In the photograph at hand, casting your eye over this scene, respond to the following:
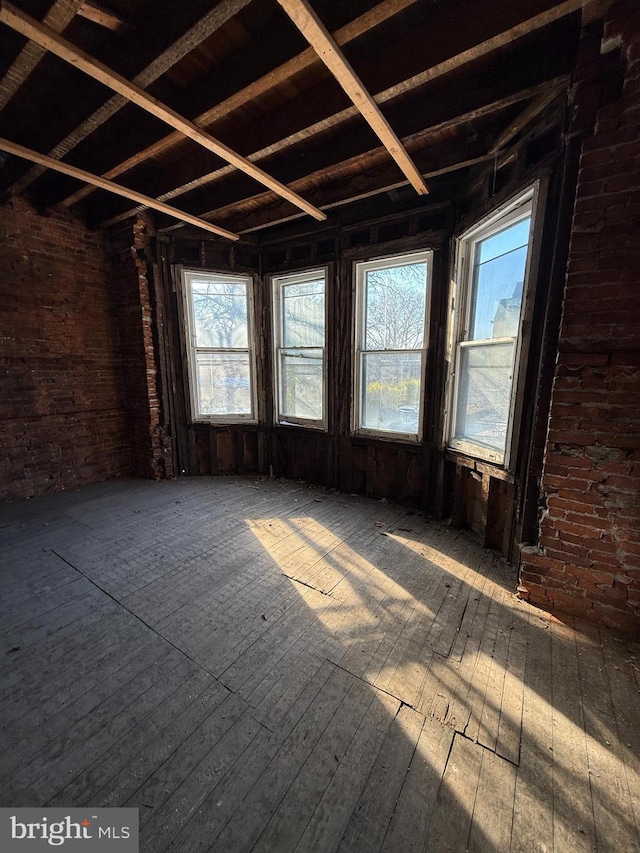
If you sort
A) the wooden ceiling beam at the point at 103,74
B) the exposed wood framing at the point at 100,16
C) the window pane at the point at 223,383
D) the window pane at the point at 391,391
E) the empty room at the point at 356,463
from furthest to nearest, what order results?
1. the window pane at the point at 223,383
2. the window pane at the point at 391,391
3. the exposed wood framing at the point at 100,16
4. the wooden ceiling beam at the point at 103,74
5. the empty room at the point at 356,463

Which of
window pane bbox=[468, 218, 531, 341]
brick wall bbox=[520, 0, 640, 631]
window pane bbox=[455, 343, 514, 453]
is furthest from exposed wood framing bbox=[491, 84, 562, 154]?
window pane bbox=[455, 343, 514, 453]

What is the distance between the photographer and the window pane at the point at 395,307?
3.20m

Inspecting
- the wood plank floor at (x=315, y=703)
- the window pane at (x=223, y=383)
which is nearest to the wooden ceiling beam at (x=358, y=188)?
the window pane at (x=223, y=383)

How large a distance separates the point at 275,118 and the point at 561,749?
363 cm

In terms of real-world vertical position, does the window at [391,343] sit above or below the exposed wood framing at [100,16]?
below

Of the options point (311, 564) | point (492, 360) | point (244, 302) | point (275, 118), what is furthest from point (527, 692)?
point (244, 302)

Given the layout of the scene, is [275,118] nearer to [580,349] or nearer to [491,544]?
[580,349]

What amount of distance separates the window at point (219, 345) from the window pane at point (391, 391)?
161 cm

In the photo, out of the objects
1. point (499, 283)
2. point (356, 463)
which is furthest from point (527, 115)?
point (356, 463)

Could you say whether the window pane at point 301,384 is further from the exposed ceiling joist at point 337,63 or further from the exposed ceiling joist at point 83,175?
the exposed ceiling joist at point 337,63

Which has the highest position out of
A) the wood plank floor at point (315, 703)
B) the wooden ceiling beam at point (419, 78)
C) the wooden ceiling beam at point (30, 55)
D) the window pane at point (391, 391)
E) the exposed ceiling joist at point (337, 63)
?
the wooden ceiling beam at point (30, 55)

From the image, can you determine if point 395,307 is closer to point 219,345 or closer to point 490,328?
point 490,328

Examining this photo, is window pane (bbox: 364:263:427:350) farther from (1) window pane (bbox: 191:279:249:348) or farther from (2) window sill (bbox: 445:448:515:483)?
(1) window pane (bbox: 191:279:249:348)

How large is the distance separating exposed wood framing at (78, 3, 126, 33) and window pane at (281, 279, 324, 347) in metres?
2.36
